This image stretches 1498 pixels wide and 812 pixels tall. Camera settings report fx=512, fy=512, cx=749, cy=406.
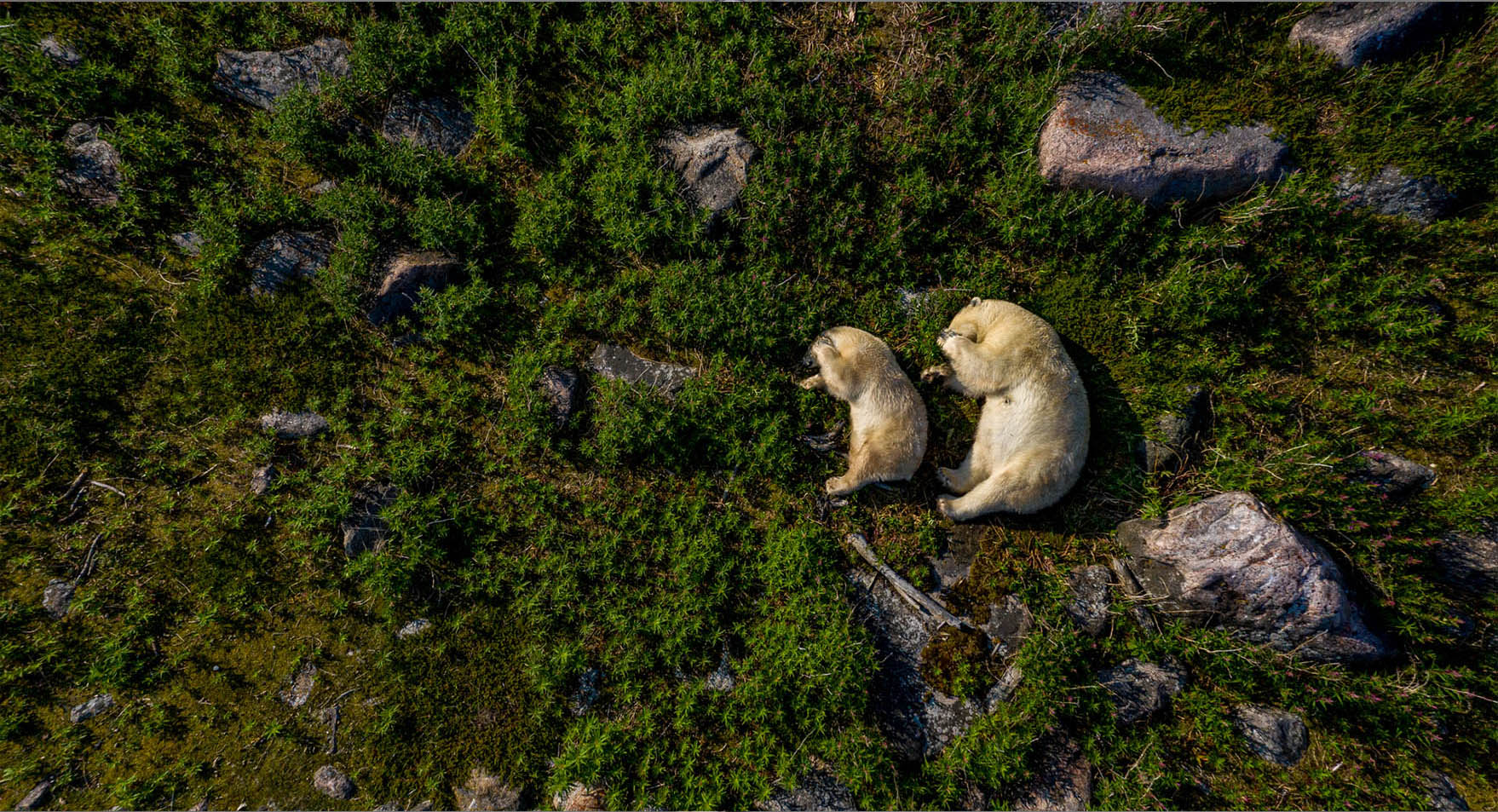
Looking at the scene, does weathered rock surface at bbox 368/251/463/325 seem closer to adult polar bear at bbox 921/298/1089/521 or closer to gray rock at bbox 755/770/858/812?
adult polar bear at bbox 921/298/1089/521

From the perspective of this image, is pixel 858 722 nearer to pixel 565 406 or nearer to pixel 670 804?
pixel 670 804

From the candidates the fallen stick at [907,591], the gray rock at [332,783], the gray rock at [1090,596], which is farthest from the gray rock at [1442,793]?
the gray rock at [332,783]

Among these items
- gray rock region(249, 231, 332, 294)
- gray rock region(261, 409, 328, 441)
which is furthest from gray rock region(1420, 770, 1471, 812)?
gray rock region(249, 231, 332, 294)

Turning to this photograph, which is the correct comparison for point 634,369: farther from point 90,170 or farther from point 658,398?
point 90,170

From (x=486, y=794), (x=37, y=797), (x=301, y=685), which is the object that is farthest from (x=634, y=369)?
(x=37, y=797)

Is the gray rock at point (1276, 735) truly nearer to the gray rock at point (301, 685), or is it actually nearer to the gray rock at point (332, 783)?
the gray rock at point (332, 783)

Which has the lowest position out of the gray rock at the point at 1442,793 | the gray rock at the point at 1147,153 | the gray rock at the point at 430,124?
the gray rock at the point at 1442,793
